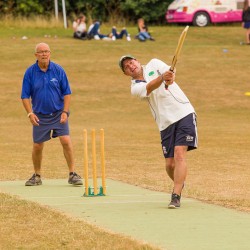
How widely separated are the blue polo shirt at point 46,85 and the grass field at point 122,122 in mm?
1618

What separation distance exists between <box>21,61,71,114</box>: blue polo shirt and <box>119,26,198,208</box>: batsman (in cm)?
264

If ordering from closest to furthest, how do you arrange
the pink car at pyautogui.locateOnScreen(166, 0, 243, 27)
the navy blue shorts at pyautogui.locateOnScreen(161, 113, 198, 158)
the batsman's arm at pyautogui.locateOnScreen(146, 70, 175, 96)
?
the batsman's arm at pyautogui.locateOnScreen(146, 70, 175, 96) → the navy blue shorts at pyautogui.locateOnScreen(161, 113, 198, 158) → the pink car at pyautogui.locateOnScreen(166, 0, 243, 27)

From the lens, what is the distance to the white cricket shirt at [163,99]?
11.1 metres

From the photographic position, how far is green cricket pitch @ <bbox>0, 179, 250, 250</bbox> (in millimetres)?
9062

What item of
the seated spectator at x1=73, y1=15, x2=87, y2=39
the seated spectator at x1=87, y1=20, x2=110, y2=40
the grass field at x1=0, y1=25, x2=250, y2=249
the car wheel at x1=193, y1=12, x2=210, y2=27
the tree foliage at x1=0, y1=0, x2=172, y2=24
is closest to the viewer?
the grass field at x1=0, y1=25, x2=250, y2=249

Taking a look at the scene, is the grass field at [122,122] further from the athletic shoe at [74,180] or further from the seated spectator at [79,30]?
the athletic shoe at [74,180]

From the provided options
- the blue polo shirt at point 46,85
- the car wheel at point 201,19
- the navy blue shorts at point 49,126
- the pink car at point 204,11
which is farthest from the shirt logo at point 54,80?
the car wheel at point 201,19

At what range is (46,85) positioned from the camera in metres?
13.7

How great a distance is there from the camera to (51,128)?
13.9 metres

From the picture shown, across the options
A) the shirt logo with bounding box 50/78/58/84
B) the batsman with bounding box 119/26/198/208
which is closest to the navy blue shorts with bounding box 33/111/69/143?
the shirt logo with bounding box 50/78/58/84

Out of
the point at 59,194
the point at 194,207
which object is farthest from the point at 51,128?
the point at 194,207

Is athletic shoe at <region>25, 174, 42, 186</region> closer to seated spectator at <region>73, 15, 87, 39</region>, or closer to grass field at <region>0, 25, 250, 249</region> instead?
grass field at <region>0, 25, 250, 249</region>

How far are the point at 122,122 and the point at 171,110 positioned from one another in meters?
15.9

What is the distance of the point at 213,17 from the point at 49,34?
842 centimetres
